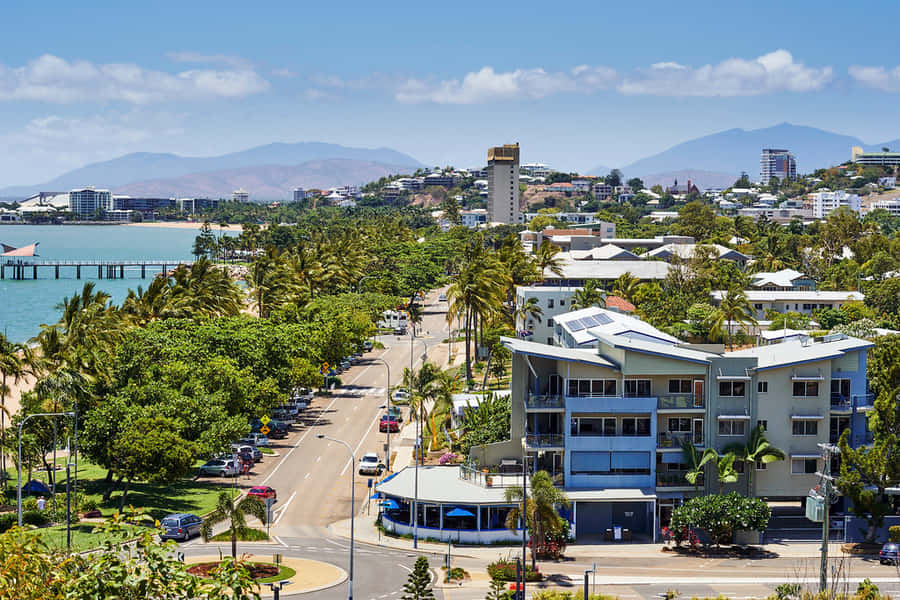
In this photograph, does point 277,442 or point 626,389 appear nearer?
point 626,389

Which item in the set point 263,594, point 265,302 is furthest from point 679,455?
point 265,302

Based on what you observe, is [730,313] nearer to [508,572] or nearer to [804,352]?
[804,352]

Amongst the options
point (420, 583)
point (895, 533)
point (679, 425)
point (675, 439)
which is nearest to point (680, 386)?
point (679, 425)

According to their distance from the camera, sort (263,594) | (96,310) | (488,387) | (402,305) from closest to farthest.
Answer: (263,594), (96,310), (488,387), (402,305)

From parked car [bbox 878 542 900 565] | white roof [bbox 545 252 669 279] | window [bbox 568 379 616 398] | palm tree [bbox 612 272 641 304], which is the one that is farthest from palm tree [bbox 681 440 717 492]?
white roof [bbox 545 252 669 279]

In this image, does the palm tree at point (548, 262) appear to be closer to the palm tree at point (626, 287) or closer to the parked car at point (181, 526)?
the palm tree at point (626, 287)

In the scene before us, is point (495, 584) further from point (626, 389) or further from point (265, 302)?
point (265, 302)

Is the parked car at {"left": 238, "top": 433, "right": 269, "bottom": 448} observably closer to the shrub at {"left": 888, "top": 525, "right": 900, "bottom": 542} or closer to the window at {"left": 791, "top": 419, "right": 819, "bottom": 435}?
the window at {"left": 791, "top": 419, "right": 819, "bottom": 435}

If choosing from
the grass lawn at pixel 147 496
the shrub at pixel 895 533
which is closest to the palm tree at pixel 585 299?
the grass lawn at pixel 147 496
